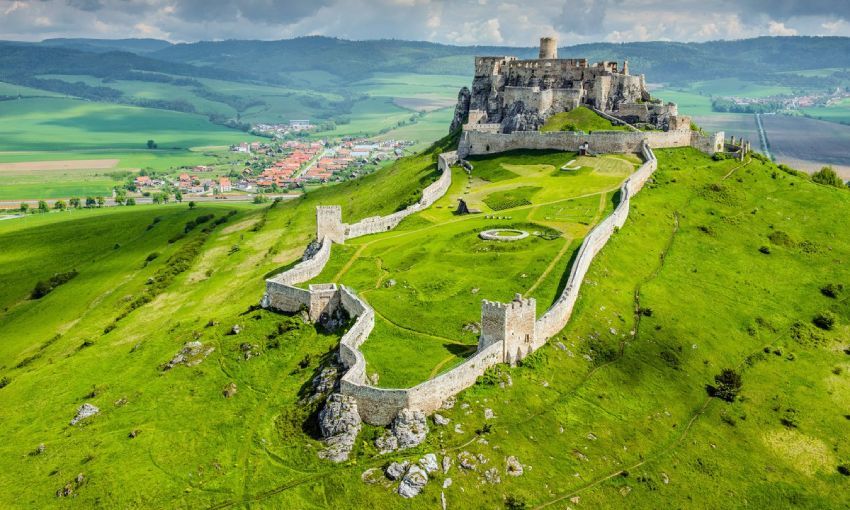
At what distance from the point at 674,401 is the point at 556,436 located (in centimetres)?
1529

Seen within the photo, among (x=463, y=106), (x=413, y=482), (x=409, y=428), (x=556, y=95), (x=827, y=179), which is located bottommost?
(x=827, y=179)

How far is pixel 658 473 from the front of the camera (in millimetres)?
56125

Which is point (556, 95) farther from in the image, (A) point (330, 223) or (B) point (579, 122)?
(A) point (330, 223)

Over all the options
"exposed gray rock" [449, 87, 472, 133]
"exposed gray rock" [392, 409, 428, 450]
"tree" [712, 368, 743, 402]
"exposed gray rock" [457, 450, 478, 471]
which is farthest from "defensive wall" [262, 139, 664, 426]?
"exposed gray rock" [449, 87, 472, 133]

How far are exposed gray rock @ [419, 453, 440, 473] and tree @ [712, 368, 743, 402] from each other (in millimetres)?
30663

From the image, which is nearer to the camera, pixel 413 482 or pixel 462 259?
pixel 413 482

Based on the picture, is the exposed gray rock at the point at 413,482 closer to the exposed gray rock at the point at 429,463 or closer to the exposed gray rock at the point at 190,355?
the exposed gray rock at the point at 429,463

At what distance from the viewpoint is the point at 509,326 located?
60.2 m

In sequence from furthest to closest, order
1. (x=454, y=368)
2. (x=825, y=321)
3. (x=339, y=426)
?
(x=825, y=321), (x=454, y=368), (x=339, y=426)

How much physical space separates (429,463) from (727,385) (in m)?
33.1

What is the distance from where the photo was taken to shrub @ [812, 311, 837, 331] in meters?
82.4

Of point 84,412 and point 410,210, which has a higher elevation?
point 410,210

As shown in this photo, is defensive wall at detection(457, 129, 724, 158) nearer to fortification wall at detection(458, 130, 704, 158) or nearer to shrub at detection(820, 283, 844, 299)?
fortification wall at detection(458, 130, 704, 158)

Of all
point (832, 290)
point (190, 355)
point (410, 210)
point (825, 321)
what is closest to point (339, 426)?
point (190, 355)
